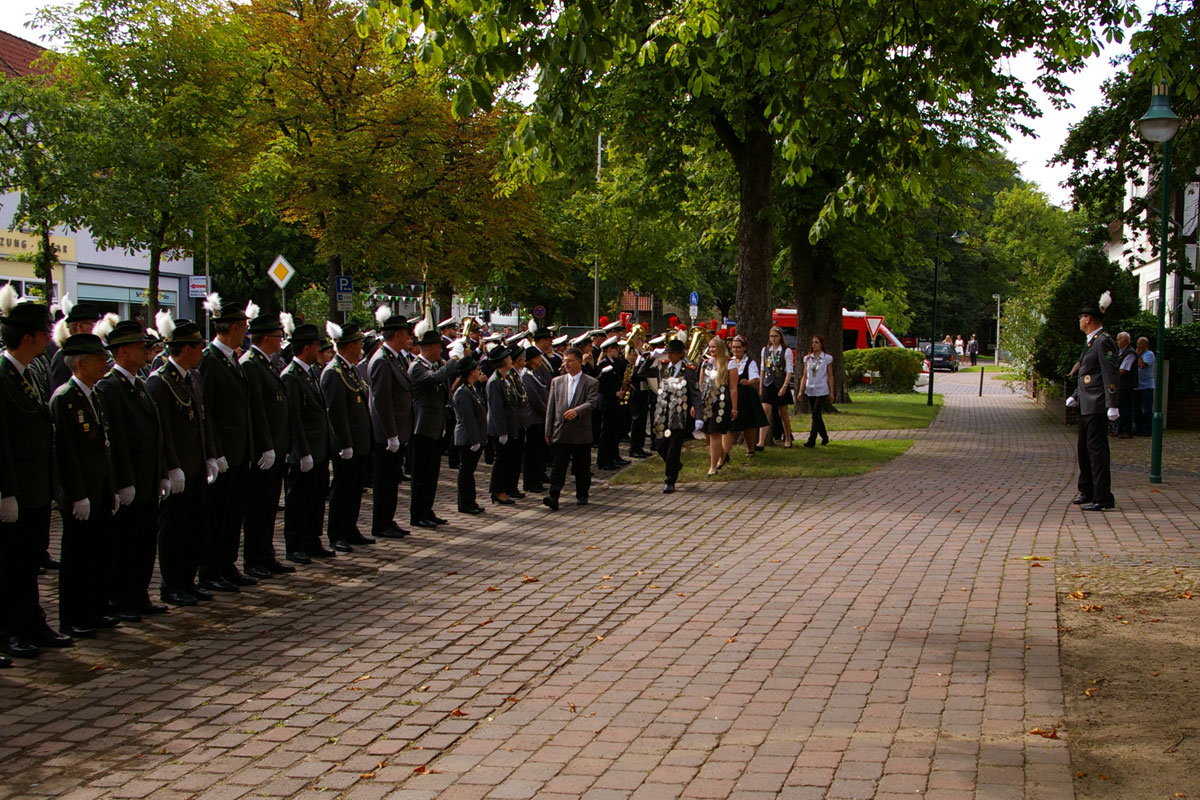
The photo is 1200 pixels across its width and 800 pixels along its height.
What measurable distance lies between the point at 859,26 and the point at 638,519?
5784 millimetres

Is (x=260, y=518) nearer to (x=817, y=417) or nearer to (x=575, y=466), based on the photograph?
(x=575, y=466)

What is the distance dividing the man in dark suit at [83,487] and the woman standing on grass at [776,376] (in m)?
11.8

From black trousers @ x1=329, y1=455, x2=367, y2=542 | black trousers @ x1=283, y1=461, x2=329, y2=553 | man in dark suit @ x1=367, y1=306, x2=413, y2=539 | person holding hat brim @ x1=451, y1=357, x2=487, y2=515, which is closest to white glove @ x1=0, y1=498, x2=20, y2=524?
→ black trousers @ x1=283, y1=461, x2=329, y2=553

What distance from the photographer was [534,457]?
48.1 feet

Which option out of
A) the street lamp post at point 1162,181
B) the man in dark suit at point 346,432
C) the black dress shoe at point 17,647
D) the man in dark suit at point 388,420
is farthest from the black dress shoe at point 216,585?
the street lamp post at point 1162,181

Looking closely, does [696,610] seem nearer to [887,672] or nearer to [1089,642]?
[887,672]

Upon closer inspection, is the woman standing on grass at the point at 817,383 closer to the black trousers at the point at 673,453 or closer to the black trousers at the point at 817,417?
the black trousers at the point at 817,417

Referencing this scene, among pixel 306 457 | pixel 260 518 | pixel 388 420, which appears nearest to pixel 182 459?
pixel 260 518

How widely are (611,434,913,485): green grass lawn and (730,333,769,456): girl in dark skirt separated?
449 mm

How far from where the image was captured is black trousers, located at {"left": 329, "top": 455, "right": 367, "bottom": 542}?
1052cm

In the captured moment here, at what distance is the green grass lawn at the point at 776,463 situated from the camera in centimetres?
1562

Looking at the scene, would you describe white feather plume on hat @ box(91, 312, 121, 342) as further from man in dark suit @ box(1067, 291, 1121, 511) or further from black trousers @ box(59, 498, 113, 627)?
man in dark suit @ box(1067, 291, 1121, 511)

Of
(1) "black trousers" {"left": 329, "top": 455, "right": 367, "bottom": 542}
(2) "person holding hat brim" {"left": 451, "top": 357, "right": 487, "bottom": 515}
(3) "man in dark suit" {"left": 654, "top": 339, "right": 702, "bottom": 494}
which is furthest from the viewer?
(3) "man in dark suit" {"left": 654, "top": 339, "right": 702, "bottom": 494}

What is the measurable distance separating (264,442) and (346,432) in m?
1.19
